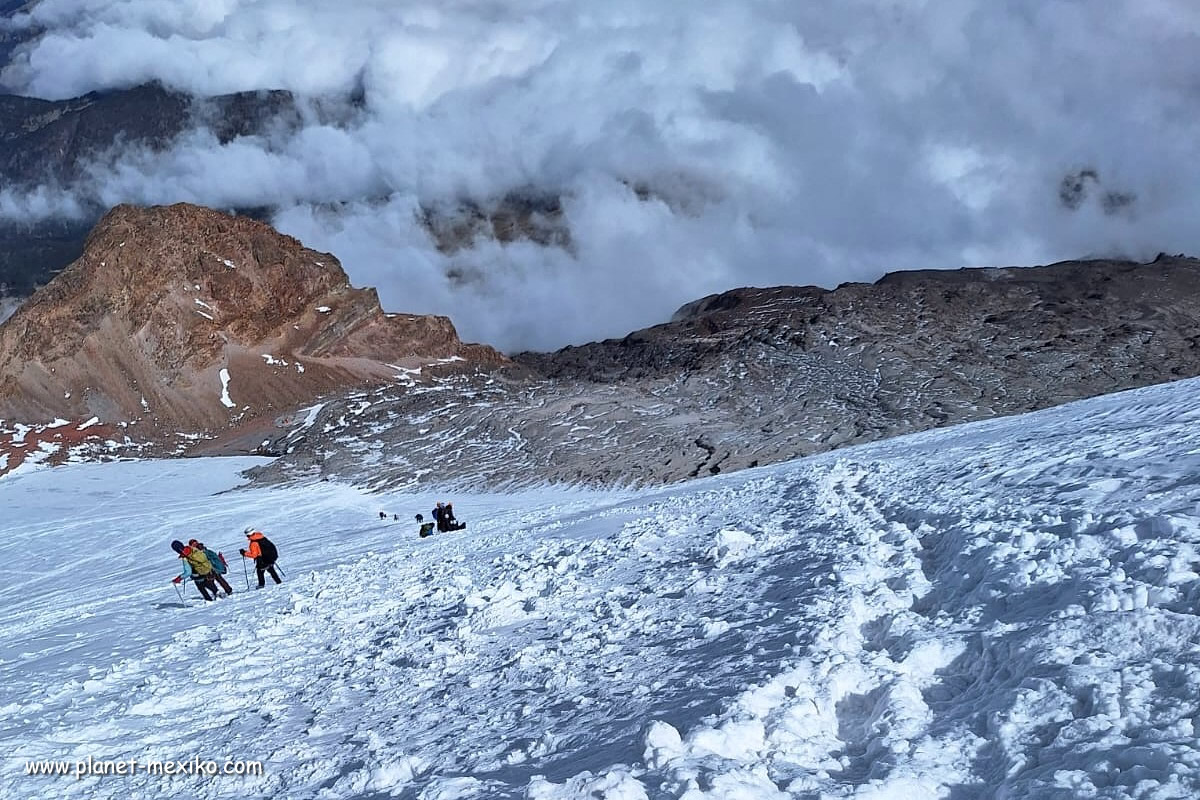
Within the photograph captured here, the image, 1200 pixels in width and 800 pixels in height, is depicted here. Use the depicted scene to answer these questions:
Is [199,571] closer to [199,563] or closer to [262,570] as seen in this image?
[199,563]

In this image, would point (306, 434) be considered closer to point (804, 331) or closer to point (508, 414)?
point (508, 414)

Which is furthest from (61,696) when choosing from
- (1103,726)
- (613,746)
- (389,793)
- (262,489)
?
(262,489)

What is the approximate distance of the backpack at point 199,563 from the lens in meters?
18.6

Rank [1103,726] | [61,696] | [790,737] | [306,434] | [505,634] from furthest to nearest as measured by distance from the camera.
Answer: [306,434] → [61,696] → [505,634] → [790,737] → [1103,726]

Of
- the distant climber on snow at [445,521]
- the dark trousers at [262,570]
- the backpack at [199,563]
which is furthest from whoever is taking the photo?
the distant climber on snow at [445,521]

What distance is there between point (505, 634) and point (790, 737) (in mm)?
5187

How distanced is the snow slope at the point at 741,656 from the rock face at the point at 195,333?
74575 millimetres

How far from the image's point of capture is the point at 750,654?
841 cm

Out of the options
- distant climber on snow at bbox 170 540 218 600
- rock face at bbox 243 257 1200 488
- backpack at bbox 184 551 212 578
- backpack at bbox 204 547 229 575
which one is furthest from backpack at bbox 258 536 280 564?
rock face at bbox 243 257 1200 488

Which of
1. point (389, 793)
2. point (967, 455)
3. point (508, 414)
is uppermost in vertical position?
point (508, 414)

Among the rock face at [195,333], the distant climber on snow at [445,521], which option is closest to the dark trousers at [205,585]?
the distant climber on snow at [445,521]

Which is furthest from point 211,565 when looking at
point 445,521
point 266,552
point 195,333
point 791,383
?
point 195,333

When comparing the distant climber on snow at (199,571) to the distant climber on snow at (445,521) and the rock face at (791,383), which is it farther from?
the rock face at (791,383)

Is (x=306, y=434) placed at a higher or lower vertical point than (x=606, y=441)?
higher
